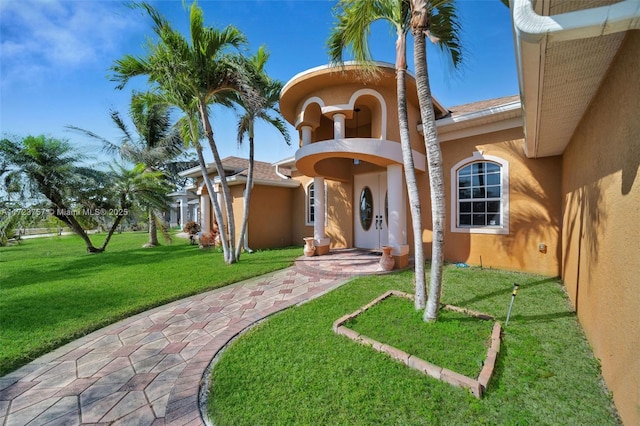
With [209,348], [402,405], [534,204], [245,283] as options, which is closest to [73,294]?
[245,283]

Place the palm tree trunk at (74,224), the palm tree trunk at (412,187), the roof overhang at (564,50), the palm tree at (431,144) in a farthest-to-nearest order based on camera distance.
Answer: the palm tree trunk at (74,224) < the palm tree trunk at (412,187) < the palm tree at (431,144) < the roof overhang at (564,50)

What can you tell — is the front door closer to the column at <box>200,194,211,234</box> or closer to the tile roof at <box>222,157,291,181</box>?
the tile roof at <box>222,157,291,181</box>

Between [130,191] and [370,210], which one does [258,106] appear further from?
[130,191]

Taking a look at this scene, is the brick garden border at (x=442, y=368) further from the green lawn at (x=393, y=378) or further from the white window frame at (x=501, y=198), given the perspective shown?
the white window frame at (x=501, y=198)

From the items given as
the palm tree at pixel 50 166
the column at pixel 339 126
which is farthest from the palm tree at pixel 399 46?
the palm tree at pixel 50 166

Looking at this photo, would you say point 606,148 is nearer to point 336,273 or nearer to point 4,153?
point 336,273

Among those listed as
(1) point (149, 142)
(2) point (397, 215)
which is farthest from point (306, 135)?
(1) point (149, 142)

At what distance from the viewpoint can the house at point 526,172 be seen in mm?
2287

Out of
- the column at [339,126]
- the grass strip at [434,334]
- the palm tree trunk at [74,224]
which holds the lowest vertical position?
the grass strip at [434,334]

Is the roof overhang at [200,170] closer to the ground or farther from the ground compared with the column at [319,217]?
farther from the ground

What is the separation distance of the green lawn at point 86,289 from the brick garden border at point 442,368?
412 centimetres

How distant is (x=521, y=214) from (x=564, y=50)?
20.3ft

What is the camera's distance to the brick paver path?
2.56m

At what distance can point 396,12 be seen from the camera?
4.54 meters
